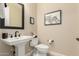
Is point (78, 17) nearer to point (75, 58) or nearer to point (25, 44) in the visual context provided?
point (75, 58)

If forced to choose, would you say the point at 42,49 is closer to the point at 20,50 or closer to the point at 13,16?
the point at 20,50

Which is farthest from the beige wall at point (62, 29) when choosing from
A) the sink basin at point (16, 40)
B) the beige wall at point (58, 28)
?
the sink basin at point (16, 40)

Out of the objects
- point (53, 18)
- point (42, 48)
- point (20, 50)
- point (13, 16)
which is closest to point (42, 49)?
point (42, 48)

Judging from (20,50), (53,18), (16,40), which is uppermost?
(53,18)

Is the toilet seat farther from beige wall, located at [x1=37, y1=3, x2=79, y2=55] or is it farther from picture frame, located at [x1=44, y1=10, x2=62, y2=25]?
picture frame, located at [x1=44, y1=10, x2=62, y2=25]

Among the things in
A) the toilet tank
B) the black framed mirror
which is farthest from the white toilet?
the black framed mirror

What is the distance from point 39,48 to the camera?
1.52 m

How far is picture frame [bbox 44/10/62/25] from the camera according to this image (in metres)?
1.49

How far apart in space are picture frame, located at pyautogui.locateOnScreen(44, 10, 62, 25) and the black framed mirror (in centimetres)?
30

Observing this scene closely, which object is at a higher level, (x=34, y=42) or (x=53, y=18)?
(x=53, y=18)

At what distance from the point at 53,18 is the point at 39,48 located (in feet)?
1.34

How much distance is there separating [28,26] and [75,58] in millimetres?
687

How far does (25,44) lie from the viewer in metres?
1.51

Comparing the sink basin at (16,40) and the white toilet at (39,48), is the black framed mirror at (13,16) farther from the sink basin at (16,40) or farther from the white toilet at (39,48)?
the white toilet at (39,48)
